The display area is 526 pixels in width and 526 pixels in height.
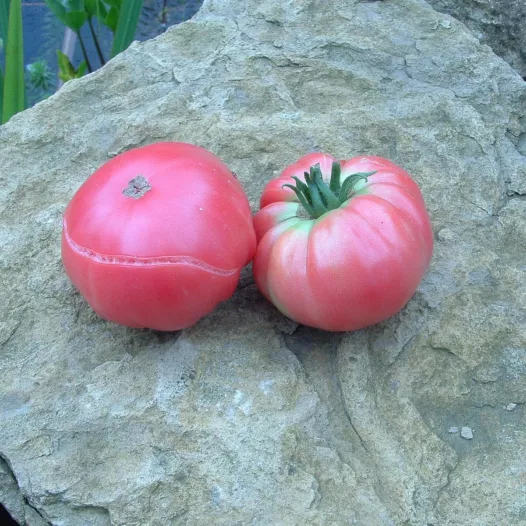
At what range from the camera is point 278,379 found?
122cm

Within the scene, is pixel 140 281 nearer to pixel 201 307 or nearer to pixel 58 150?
pixel 201 307

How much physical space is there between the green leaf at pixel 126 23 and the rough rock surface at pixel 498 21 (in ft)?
3.09

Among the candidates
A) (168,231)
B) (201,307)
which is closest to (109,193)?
(168,231)

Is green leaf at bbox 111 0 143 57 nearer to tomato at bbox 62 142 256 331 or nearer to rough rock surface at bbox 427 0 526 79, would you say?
rough rock surface at bbox 427 0 526 79

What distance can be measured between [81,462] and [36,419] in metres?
0.12

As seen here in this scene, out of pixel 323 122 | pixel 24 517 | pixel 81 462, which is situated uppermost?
pixel 323 122

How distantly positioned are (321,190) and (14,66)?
1.25m

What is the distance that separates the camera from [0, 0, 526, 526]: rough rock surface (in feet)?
3.67

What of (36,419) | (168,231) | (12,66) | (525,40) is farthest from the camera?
(525,40)

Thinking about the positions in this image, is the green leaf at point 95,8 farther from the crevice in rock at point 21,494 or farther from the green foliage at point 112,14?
the crevice in rock at point 21,494

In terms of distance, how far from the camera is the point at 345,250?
3.67 ft

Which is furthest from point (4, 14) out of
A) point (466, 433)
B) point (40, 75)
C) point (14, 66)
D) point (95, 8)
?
point (466, 433)

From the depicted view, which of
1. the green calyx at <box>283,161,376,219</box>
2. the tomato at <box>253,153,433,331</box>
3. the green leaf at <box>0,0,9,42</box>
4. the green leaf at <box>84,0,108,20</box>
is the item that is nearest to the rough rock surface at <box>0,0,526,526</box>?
the tomato at <box>253,153,433,331</box>

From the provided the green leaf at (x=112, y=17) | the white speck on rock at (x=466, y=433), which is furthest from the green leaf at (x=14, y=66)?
the white speck on rock at (x=466, y=433)
